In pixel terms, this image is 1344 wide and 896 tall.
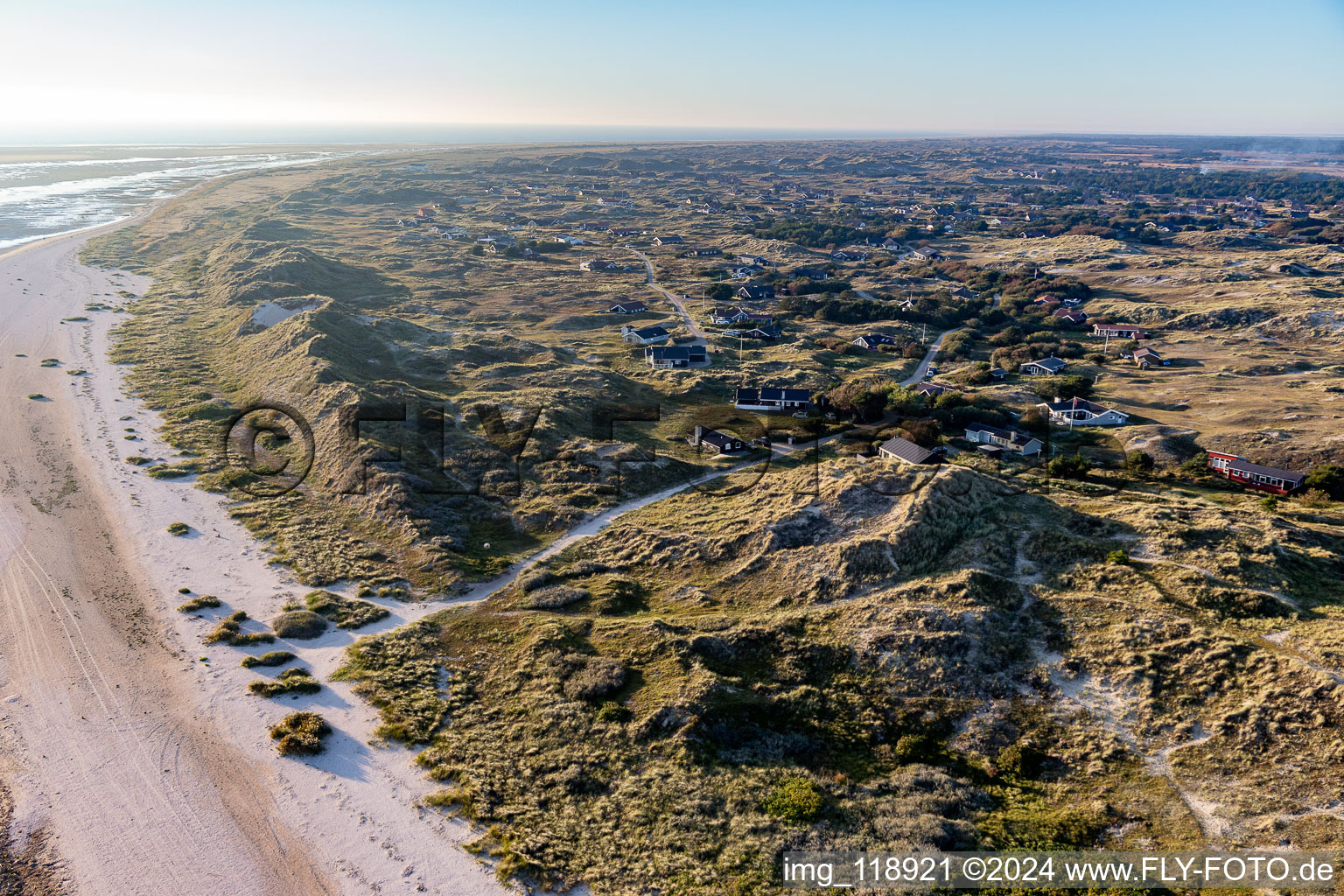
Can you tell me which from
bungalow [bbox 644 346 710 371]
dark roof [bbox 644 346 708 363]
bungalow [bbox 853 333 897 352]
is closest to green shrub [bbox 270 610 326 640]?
bungalow [bbox 644 346 710 371]

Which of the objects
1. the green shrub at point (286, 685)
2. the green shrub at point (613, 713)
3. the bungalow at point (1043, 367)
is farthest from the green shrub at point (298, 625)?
the bungalow at point (1043, 367)

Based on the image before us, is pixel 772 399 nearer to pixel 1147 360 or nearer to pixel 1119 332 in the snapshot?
pixel 1147 360

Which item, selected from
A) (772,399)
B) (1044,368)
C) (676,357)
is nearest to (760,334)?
(676,357)

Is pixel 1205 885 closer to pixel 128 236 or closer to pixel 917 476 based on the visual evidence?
pixel 917 476

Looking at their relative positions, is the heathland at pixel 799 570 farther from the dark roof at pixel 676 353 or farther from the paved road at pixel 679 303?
the dark roof at pixel 676 353

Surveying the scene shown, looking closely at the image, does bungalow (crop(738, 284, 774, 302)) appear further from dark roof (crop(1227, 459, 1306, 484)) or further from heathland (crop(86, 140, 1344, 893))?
dark roof (crop(1227, 459, 1306, 484))

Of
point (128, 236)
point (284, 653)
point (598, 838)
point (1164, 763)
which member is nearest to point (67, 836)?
point (284, 653)
